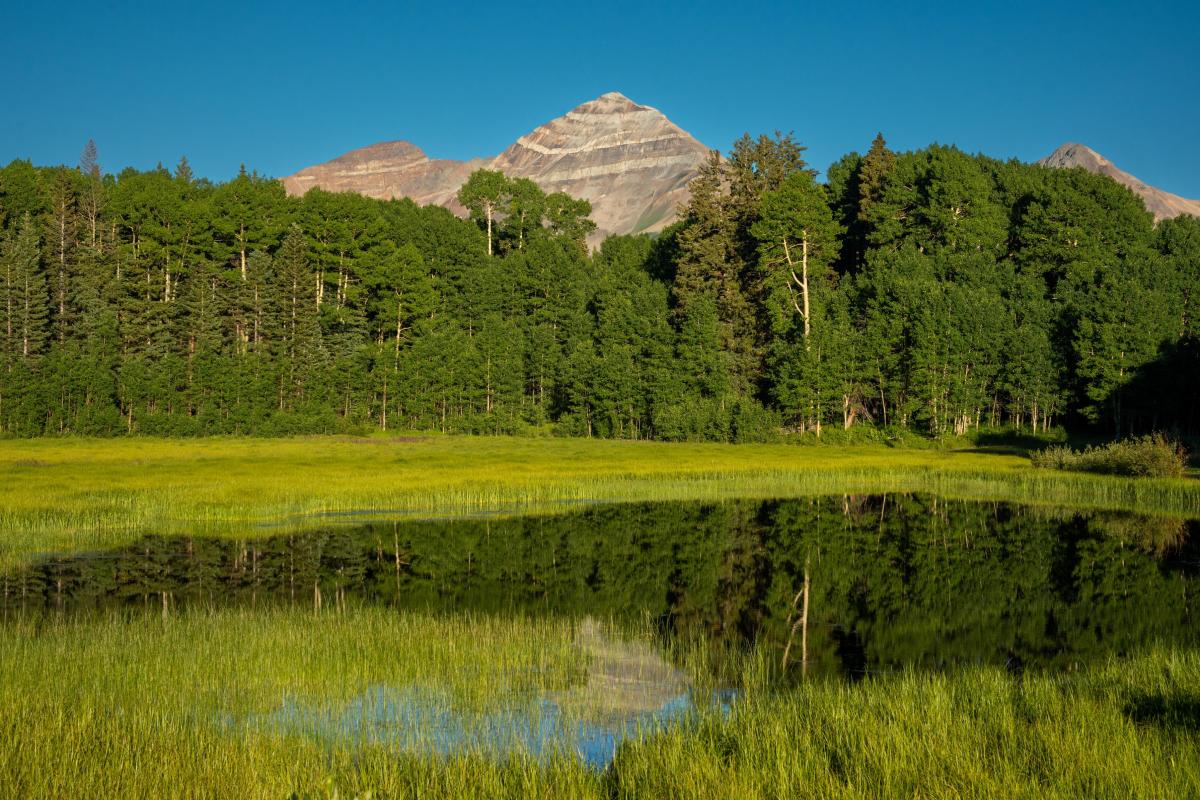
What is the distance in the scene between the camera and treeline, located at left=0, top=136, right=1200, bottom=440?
264 feet

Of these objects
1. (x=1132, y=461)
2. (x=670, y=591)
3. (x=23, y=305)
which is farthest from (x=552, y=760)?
(x=23, y=305)

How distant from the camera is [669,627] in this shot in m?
22.5

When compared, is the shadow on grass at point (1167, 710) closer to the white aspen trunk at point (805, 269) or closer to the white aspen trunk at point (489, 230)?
the white aspen trunk at point (805, 269)

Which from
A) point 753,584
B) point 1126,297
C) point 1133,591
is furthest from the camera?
point 1126,297

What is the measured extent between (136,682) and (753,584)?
1744 cm

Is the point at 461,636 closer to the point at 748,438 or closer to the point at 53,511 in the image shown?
the point at 53,511

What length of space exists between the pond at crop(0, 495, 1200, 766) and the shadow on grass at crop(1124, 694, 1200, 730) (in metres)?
4.29

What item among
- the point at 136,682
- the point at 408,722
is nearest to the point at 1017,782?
the point at 408,722

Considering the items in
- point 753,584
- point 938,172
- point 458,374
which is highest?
point 938,172

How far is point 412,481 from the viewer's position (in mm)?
48000

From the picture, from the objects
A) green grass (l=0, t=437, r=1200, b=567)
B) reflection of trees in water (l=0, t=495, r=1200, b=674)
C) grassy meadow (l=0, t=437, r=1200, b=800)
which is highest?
green grass (l=0, t=437, r=1200, b=567)

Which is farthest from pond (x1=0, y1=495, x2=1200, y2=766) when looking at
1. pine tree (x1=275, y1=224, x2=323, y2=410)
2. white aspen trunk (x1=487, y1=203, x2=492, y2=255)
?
white aspen trunk (x1=487, y1=203, x2=492, y2=255)

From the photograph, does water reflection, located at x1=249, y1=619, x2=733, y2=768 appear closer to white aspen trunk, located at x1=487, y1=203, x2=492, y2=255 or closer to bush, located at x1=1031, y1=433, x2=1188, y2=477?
bush, located at x1=1031, y1=433, x2=1188, y2=477

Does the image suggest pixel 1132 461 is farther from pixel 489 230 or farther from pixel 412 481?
pixel 489 230
